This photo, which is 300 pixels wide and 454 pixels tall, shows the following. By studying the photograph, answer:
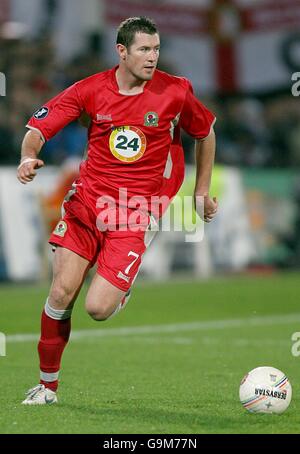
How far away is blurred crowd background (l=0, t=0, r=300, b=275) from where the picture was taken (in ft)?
62.7

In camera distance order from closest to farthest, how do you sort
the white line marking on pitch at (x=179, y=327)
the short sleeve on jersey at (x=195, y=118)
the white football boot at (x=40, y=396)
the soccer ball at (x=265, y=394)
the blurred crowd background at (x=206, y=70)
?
1. the soccer ball at (x=265, y=394)
2. the white football boot at (x=40, y=396)
3. the short sleeve on jersey at (x=195, y=118)
4. the white line marking on pitch at (x=179, y=327)
5. the blurred crowd background at (x=206, y=70)

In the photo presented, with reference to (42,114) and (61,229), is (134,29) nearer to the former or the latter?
(42,114)

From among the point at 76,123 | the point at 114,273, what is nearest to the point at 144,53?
the point at 114,273

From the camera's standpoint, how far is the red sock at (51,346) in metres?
8.12

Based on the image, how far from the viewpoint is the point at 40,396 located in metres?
8.02

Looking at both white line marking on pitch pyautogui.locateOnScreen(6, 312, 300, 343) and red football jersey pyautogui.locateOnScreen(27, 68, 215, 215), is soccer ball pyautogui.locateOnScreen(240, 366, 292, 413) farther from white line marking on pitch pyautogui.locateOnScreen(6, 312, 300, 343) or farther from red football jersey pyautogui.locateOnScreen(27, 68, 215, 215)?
white line marking on pitch pyautogui.locateOnScreen(6, 312, 300, 343)

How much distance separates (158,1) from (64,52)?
2.33m

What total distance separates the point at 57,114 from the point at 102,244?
93cm

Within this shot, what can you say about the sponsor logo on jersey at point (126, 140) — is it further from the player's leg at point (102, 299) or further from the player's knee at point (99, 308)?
the player's knee at point (99, 308)

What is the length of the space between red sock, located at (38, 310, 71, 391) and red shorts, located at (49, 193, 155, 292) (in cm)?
48

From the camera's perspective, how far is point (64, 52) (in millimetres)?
20453

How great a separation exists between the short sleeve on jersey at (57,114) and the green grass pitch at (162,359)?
1.83m

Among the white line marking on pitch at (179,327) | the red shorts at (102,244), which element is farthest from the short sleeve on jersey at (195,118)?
the white line marking on pitch at (179,327)

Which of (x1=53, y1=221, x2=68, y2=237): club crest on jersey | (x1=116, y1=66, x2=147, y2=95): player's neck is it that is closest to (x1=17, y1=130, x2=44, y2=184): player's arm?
(x1=53, y1=221, x2=68, y2=237): club crest on jersey
